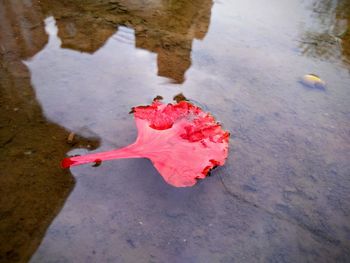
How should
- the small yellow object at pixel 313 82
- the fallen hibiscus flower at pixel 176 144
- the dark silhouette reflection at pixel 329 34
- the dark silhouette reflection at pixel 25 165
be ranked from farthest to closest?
the dark silhouette reflection at pixel 329 34 → the small yellow object at pixel 313 82 → the fallen hibiscus flower at pixel 176 144 → the dark silhouette reflection at pixel 25 165

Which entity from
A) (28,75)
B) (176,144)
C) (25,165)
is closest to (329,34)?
(176,144)

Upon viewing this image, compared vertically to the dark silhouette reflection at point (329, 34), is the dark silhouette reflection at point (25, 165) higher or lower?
lower

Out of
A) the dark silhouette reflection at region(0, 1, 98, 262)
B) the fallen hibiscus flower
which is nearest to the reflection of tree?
the dark silhouette reflection at region(0, 1, 98, 262)

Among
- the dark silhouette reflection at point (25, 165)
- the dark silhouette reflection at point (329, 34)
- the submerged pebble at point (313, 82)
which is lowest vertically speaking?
the dark silhouette reflection at point (25, 165)

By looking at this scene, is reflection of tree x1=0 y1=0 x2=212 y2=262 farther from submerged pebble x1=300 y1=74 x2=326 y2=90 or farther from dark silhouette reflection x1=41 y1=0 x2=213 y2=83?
submerged pebble x1=300 y1=74 x2=326 y2=90

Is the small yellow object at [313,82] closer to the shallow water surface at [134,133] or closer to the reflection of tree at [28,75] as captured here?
the shallow water surface at [134,133]

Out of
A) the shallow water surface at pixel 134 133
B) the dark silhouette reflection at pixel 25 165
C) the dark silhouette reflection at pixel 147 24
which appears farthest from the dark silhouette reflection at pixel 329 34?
the dark silhouette reflection at pixel 25 165

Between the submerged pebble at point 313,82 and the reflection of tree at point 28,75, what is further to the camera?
the submerged pebble at point 313,82

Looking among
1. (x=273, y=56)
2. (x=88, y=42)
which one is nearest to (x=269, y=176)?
(x=273, y=56)
